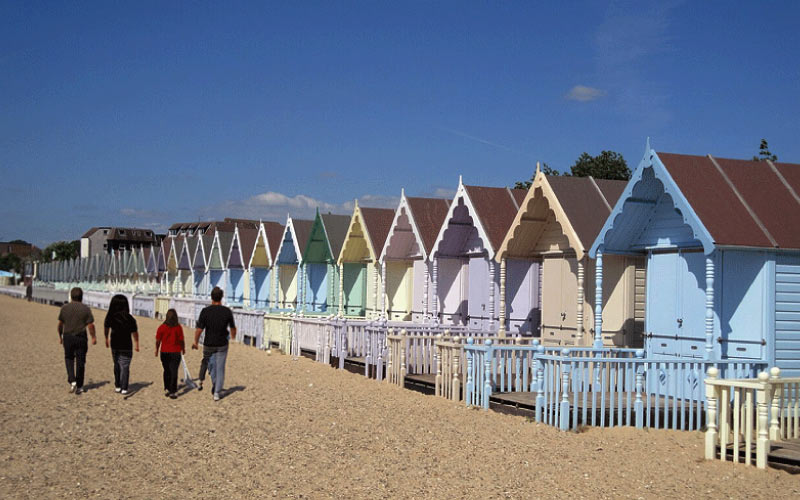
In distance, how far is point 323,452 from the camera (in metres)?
10.2

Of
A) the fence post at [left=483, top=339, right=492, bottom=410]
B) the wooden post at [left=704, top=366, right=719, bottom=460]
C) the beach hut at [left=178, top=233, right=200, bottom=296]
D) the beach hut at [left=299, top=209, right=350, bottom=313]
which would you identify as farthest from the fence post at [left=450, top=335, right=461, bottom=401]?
the beach hut at [left=178, top=233, right=200, bottom=296]

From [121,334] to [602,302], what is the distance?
Result: 28.3 ft

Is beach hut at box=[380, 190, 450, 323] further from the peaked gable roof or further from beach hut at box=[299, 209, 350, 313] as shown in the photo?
the peaked gable roof

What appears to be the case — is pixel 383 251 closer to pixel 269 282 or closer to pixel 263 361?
pixel 263 361

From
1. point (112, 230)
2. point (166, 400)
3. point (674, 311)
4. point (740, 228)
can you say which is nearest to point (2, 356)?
point (166, 400)

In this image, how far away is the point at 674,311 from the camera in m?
13.7

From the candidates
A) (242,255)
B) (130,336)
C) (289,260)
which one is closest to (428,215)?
(130,336)

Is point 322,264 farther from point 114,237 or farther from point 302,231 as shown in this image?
point 114,237

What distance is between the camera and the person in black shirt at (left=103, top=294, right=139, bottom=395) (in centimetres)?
1462

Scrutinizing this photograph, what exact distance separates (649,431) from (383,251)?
13.0 metres

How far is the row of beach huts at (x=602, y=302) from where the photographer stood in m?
11.8

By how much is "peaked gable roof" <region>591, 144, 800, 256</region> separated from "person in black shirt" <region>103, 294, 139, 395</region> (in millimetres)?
8393

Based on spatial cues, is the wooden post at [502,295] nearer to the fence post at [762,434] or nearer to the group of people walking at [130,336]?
the group of people walking at [130,336]

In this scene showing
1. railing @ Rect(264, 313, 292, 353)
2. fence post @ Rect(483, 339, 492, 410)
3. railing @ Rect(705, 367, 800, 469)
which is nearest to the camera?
railing @ Rect(705, 367, 800, 469)
